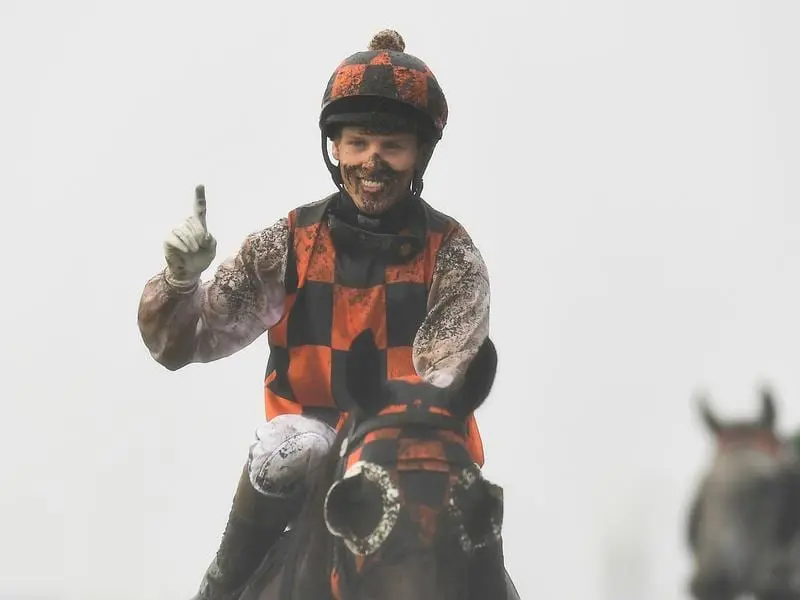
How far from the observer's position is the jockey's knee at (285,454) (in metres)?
6.58

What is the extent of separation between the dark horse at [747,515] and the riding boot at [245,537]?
128 inches

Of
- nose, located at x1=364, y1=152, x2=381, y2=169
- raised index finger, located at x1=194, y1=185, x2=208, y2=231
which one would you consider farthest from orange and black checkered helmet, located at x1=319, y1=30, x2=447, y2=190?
raised index finger, located at x1=194, y1=185, x2=208, y2=231

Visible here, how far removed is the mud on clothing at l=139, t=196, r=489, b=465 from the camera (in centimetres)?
689

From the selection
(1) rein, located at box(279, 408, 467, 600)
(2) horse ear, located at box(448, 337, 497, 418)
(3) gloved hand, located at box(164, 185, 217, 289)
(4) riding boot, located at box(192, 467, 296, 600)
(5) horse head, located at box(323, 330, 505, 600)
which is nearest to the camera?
(5) horse head, located at box(323, 330, 505, 600)

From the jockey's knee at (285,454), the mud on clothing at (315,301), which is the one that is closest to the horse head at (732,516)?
the jockey's knee at (285,454)

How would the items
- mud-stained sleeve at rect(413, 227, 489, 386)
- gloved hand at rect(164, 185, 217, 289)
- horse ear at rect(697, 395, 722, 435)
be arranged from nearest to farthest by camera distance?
1. horse ear at rect(697, 395, 722, 435)
2. mud-stained sleeve at rect(413, 227, 489, 386)
3. gloved hand at rect(164, 185, 217, 289)

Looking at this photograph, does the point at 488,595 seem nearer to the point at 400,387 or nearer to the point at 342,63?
the point at 400,387

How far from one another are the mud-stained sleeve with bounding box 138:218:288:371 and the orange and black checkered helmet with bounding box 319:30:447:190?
56 cm

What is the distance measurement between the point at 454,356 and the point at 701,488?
2867mm

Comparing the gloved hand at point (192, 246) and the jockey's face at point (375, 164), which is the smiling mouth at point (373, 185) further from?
the gloved hand at point (192, 246)

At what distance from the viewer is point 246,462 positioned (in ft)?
22.4

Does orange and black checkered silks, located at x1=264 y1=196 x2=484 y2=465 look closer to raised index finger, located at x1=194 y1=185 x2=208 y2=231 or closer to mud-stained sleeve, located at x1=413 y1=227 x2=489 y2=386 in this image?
mud-stained sleeve, located at x1=413 y1=227 x2=489 y2=386

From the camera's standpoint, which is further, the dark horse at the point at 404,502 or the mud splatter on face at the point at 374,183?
the mud splatter on face at the point at 374,183

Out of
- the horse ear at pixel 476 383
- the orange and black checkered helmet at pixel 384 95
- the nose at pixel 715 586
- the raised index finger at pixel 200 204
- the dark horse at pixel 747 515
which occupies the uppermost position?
the orange and black checkered helmet at pixel 384 95
